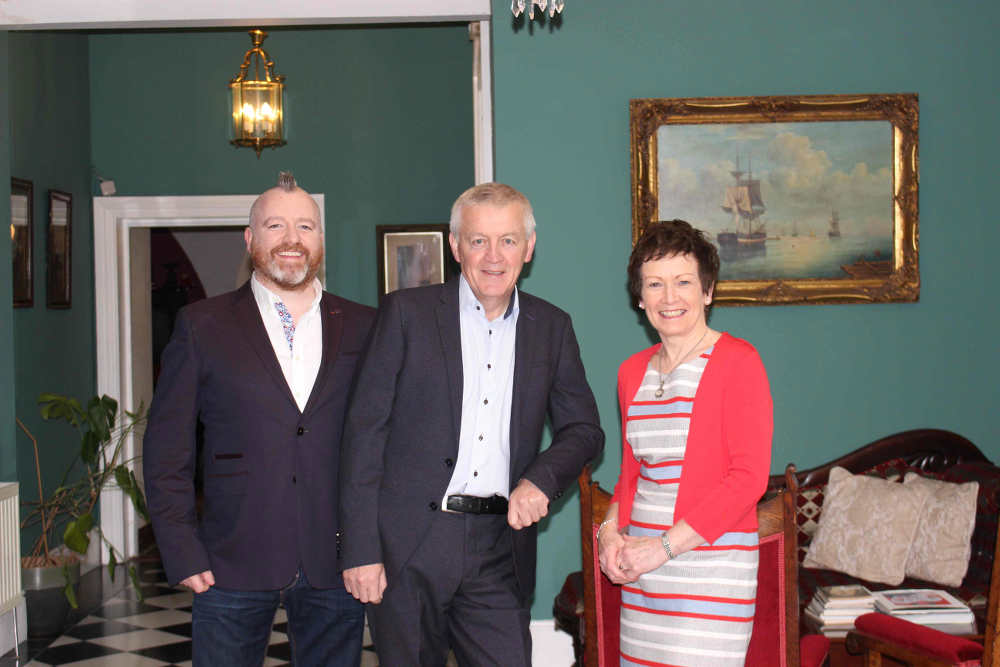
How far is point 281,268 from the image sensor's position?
103 inches

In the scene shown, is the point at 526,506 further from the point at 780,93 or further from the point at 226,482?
the point at 780,93

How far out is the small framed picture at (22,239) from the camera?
240 inches

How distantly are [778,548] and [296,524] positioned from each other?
1.17 metres

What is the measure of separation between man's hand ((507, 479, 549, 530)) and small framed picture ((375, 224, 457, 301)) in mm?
5068

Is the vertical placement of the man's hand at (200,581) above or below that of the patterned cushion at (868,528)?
above

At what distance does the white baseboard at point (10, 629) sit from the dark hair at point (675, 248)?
13.2 ft

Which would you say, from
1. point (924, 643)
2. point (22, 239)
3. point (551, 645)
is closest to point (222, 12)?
point (22, 239)

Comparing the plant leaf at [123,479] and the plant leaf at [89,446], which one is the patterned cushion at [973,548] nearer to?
the plant leaf at [123,479]

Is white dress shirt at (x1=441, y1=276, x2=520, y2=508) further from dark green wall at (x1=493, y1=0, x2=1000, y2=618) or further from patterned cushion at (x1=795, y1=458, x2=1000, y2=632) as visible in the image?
dark green wall at (x1=493, y1=0, x2=1000, y2=618)

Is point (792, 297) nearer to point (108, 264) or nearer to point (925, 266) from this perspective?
point (925, 266)

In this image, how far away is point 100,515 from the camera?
720 centimetres

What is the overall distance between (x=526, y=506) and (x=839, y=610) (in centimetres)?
187

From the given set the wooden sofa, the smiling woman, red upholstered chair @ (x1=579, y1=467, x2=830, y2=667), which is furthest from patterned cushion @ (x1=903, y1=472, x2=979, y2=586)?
the smiling woman

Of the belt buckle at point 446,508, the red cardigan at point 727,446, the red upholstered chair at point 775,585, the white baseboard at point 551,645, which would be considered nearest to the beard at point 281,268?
the belt buckle at point 446,508
